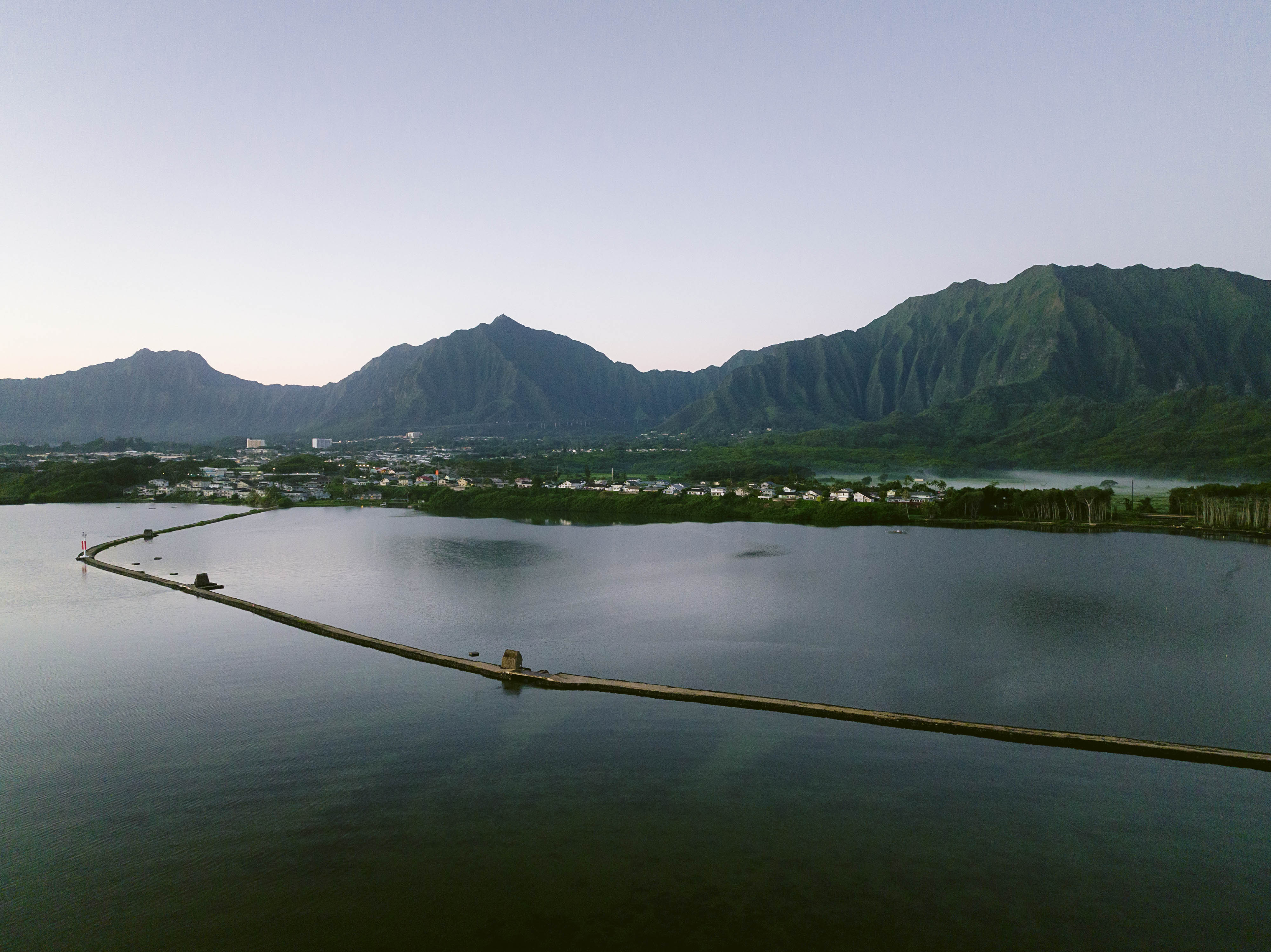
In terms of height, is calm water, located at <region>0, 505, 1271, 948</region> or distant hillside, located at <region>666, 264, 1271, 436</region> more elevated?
distant hillside, located at <region>666, 264, 1271, 436</region>

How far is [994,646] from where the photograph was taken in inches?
818

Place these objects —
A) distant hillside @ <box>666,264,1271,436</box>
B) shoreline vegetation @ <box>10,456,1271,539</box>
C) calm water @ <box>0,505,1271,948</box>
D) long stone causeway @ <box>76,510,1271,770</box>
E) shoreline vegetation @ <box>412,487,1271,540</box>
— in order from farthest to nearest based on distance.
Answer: distant hillside @ <box>666,264,1271,436</box>, shoreline vegetation @ <box>412,487,1271,540</box>, shoreline vegetation @ <box>10,456,1271,539</box>, long stone causeway @ <box>76,510,1271,770</box>, calm water @ <box>0,505,1271,948</box>

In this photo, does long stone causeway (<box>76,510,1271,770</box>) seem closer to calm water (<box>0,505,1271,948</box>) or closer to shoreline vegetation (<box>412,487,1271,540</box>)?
calm water (<box>0,505,1271,948</box>)

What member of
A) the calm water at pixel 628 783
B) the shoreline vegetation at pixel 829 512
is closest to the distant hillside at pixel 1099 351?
the shoreline vegetation at pixel 829 512

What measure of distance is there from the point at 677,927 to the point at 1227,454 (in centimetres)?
9813

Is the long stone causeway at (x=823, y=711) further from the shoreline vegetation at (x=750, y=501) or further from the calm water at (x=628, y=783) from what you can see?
the shoreline vegetation at (x=750, y=501)

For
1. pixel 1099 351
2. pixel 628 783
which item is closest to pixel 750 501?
pixel 628 783

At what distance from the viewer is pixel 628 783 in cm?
1152

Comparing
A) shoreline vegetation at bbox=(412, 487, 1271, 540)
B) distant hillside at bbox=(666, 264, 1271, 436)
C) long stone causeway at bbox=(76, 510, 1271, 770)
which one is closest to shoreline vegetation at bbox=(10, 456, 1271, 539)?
shoreline vegetation at bbox=(412, 487, 1271, 540)

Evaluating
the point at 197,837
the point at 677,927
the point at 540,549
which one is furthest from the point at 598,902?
the point at 540,549

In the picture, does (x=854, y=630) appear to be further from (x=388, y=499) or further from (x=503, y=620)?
(x=388, y=499)

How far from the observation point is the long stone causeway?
1262cm

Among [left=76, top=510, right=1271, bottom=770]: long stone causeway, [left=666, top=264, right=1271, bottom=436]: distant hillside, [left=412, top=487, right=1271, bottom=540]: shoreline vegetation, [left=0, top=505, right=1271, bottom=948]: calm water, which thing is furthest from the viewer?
[left=666, top=264, right=1271, bottom=436]: distant hillside

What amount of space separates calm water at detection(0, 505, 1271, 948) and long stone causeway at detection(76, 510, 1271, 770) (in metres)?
0.37
